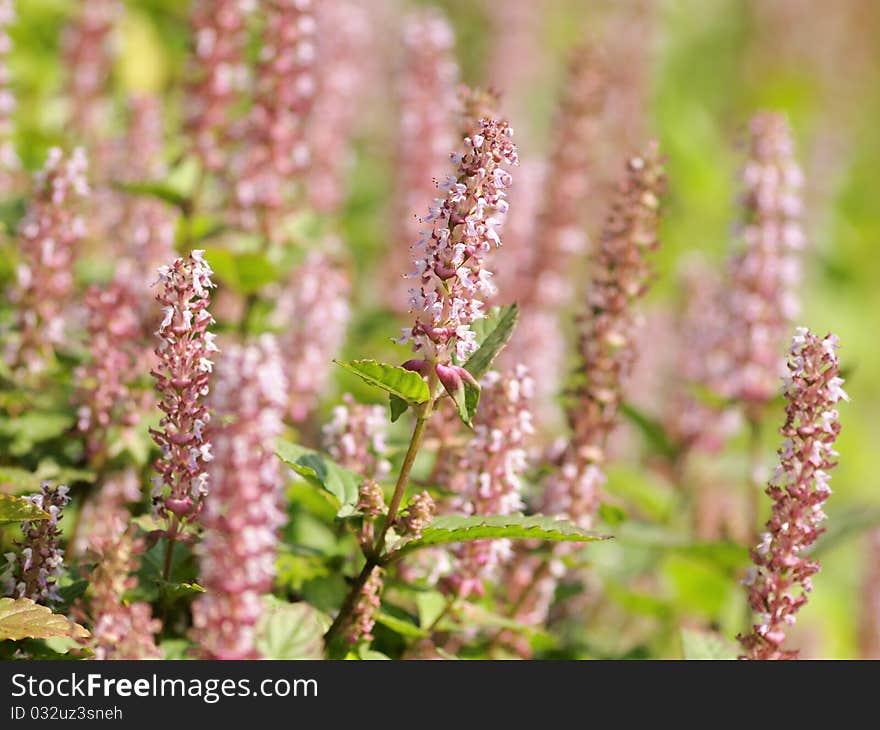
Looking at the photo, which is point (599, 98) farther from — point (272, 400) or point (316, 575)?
point (272, 400)

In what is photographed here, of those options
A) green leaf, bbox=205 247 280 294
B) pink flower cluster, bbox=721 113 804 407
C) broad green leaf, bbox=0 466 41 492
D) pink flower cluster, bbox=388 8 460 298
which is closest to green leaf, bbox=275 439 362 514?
broad green leaf, bbox=0 466 41 492

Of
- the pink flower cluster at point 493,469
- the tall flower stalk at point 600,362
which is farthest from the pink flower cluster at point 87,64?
the pink flower cluster at point 493,469

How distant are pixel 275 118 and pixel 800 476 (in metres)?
2.91

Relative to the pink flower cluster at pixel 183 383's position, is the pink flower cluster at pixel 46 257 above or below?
above

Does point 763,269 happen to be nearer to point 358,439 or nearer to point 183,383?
point 358,439

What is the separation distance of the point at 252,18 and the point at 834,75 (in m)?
10.6

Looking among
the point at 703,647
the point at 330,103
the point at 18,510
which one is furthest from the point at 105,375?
the point at 330,103

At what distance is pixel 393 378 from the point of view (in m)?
2.99

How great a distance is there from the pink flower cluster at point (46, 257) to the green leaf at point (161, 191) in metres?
0.60

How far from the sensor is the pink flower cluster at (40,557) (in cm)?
324

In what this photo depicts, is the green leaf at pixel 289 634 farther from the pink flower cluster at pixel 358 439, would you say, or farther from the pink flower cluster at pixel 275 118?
the pink flower cluster at pixel 275 118

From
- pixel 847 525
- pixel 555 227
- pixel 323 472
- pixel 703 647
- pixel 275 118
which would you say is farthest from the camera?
pixel 555 227

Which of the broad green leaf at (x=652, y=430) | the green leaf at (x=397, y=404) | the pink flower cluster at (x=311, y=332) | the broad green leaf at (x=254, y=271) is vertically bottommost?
the green leaf at (x=397, y=404)

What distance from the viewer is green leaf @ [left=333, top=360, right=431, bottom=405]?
294 cm
